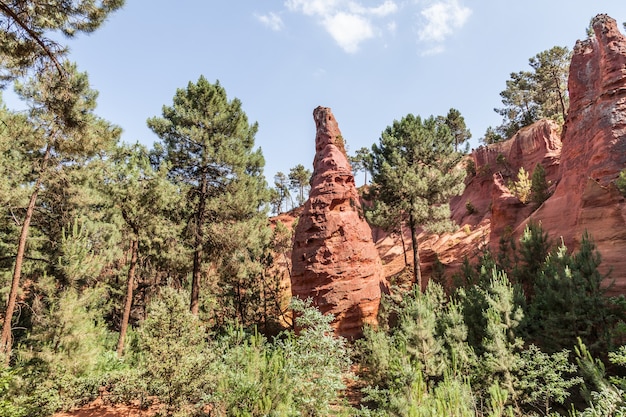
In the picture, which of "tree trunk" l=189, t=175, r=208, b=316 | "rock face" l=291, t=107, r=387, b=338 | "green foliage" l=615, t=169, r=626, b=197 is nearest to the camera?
"green foliage" l=615, t=169, r=626, b=197

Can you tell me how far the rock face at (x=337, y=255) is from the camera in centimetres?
1547

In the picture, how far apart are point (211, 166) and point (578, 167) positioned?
68.8 ft

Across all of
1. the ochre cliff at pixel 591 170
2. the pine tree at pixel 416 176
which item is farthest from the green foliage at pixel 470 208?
→ the pine tree at pixel 416 176

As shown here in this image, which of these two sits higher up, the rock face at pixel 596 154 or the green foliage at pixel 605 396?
the rock face at pixel 596 154

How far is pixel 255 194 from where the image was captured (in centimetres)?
1820

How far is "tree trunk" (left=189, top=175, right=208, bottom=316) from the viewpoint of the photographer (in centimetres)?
1622

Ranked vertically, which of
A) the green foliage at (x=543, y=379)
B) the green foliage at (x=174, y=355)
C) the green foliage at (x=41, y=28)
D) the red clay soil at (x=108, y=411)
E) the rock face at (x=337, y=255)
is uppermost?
the green foliage at (x=41, y=28)

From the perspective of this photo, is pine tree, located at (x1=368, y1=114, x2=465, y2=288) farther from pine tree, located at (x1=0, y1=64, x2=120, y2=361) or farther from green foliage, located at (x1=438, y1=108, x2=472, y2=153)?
green foliage, located at (x1=438, y1=108, x2=472, y2=153)

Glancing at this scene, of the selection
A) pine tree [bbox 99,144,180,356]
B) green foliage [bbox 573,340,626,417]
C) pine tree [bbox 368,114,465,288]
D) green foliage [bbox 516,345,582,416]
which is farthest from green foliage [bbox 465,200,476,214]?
pine tree [bbox 99,144,180,356]

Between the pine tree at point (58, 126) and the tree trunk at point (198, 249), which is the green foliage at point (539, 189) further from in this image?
the pine tree at point (58, 126)

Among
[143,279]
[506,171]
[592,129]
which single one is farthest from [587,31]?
[143,279]

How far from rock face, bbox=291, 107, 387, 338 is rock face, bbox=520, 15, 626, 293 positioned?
392 inches

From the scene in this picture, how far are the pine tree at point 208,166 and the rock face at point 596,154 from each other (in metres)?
17.0

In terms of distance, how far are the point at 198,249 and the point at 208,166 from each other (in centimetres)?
478
